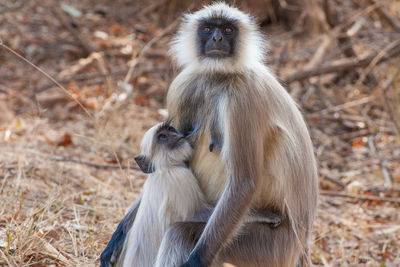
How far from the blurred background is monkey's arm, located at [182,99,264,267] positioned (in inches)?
42.1

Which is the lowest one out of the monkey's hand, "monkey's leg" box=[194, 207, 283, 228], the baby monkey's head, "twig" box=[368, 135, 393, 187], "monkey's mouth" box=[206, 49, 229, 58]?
"twig" box=[368, 135, 393, 187]

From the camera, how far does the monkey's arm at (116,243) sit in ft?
10.5

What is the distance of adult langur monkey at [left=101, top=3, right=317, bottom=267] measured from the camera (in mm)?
2762

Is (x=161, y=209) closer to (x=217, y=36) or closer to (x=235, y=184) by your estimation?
(x=235, y=184)

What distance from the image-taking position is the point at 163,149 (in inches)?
122

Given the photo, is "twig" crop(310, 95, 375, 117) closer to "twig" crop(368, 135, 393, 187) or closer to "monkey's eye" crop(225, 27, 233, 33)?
"twig" crop(368, 135, 393, 187)

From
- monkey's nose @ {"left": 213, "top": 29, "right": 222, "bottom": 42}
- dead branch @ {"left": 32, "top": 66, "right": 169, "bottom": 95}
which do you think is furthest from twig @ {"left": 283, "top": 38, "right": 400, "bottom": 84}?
monkey's nose @ {"left": 213, "top": 29, "right": 222, "bottom": 42}

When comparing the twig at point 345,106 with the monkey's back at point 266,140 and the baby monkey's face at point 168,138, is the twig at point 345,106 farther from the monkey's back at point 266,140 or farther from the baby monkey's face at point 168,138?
the baby monkey's face at point 168,138

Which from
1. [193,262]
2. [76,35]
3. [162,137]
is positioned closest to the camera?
[193,262]

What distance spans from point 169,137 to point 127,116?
351cm

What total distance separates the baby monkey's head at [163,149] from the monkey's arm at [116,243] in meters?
0.33

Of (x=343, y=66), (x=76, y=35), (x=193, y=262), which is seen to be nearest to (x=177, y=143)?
(x=193, y=262)

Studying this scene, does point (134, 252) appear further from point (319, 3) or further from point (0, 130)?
point (319, 3)

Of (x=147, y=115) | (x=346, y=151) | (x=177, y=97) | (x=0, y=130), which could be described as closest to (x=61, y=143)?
(x=0, y=130)
